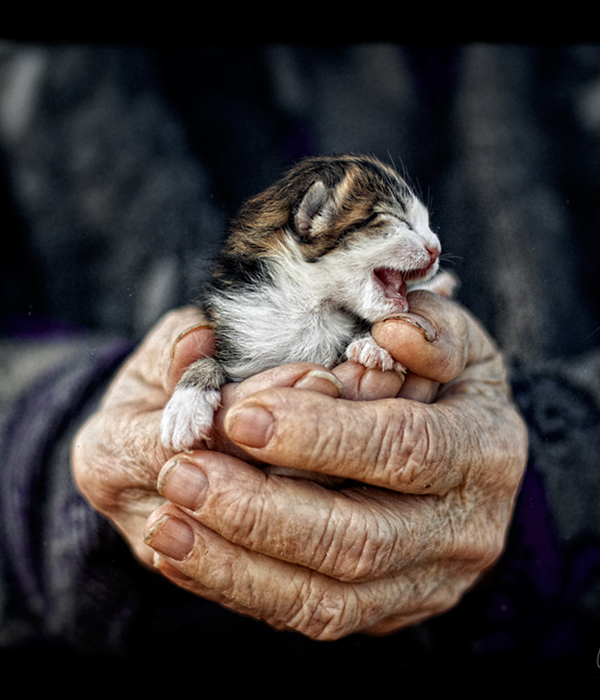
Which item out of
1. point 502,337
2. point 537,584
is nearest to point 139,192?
point 502,337

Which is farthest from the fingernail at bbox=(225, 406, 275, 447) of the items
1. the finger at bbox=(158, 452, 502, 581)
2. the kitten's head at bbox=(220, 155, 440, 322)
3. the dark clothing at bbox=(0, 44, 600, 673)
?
the dark clothing at bbox=(0, 44, 600, 673)

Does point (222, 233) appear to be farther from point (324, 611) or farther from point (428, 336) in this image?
point (324, 611)

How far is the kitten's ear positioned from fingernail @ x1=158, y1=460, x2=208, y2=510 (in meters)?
0.57

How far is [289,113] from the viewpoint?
1.61m

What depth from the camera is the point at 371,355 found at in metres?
1.05

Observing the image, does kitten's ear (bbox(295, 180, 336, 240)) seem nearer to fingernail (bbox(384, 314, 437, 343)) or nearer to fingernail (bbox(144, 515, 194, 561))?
fingernail (bbox(384, 314, 437, 343))

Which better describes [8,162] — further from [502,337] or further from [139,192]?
[502,337]

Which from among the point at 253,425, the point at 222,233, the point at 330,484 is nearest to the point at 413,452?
the point at 330,484

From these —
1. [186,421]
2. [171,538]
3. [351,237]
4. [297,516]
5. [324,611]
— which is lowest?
[324,611]

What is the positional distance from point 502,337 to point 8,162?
1.67 meters

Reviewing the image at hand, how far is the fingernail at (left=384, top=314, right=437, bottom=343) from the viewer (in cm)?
106

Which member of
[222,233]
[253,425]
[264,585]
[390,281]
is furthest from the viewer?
[222,233]

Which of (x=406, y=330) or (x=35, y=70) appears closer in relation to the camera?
(x=406, y=330)

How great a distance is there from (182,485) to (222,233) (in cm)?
72
